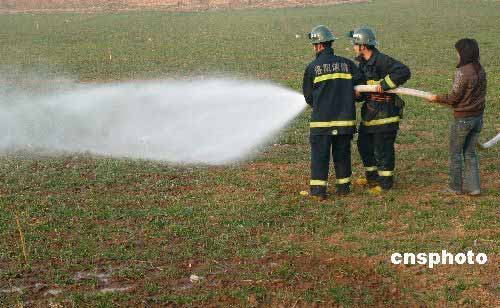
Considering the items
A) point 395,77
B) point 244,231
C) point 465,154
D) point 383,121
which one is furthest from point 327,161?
point 465,154

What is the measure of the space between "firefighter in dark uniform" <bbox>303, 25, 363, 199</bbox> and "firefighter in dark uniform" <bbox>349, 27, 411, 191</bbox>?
0.30 m

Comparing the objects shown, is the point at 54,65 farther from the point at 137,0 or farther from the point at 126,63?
the point at 137,0

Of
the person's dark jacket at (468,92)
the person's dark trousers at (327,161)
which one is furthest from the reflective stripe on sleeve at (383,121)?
the person's dark jacket at (468,92)

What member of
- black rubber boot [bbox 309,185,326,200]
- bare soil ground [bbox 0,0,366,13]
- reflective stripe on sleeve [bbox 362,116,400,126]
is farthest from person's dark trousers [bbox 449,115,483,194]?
bare soil ground [bbox 0,0,366,13]

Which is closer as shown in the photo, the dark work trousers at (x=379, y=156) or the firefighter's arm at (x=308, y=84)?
the firefighter's arm at (x=308, y=84)

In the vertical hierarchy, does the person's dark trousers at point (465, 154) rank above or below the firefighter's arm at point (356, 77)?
below

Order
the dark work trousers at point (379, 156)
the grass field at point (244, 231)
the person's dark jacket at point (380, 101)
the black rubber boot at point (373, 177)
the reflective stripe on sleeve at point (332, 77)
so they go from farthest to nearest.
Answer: the black rubber boot at point (373, 177) → the dark work trousers at point (379, 156) → the person's dark jacket at point (380, 101) → the reflective stripe on sleeve at point (332, 77) → the grass field at point (244, 231)

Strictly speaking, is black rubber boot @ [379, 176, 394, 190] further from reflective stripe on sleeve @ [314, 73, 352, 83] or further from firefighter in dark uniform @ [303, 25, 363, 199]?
reflective stripe on sleeve @ [314, 73, 352, 83]

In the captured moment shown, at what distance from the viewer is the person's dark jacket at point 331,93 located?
27.1 ft

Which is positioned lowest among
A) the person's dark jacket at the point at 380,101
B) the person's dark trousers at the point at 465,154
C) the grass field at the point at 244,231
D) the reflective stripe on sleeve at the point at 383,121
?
the grass field at the point at 244,231

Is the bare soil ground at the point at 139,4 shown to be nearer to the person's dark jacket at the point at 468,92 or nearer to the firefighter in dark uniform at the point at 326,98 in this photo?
the firefighter in dark uniform at the point at 326,98

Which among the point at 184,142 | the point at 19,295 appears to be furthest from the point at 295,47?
the point at 19,295

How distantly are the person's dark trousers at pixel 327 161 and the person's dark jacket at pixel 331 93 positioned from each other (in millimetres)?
157

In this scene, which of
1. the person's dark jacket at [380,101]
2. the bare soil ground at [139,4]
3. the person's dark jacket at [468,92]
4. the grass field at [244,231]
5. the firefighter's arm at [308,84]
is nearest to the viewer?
the grass field at [244,231]
